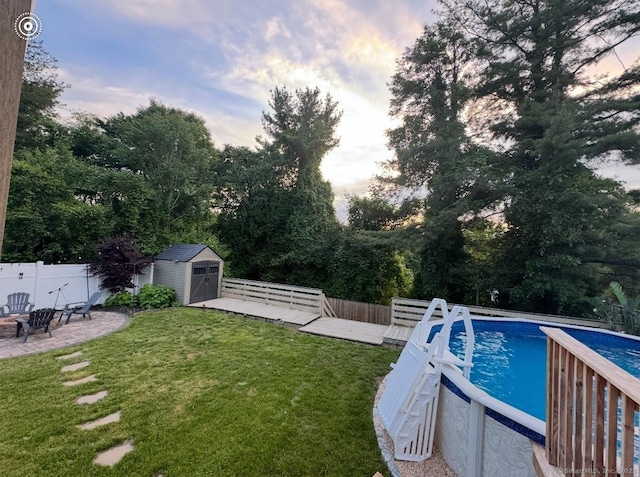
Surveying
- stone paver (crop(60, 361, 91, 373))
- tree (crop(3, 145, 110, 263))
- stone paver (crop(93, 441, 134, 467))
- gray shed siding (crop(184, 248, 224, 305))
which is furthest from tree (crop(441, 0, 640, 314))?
tree (crop(3, 145, 110, 263))

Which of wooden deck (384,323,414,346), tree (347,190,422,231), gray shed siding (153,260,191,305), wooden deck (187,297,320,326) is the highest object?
tree (347,190,422,231)

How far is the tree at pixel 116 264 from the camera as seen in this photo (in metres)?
9.02

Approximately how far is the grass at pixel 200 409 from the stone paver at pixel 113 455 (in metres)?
0.07

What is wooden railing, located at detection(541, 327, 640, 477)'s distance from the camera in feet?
3.76

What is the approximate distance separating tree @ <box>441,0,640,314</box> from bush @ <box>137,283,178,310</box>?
10967 millimetres

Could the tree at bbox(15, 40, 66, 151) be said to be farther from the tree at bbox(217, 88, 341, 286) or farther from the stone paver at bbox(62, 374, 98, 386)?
the stone paver at bbox(62, 374, 98, 386)

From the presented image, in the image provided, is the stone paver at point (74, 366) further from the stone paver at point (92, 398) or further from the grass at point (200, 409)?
the stone paver at point (92, 398)

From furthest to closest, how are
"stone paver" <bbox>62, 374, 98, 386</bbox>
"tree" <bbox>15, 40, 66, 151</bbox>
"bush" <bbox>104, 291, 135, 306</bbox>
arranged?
1. "tree" <bbox>15, 40, 66, 151</bbox>
2. "bush" <bbox>104, 291, 135, 306</bbox>
3. "stone paver" <bbox>62, 374, 98, 386</bbox>

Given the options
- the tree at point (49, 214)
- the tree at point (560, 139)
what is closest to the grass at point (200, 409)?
the tree at point (560, 139)

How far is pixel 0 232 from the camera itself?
830 mm

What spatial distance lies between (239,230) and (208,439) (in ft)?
38.5

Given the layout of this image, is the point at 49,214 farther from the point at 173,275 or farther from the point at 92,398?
the point at 92,398

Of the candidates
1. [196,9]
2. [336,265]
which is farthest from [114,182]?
[336,265]

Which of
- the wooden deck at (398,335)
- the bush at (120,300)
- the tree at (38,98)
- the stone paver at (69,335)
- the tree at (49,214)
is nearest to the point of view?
the stone paver at (69,335)
